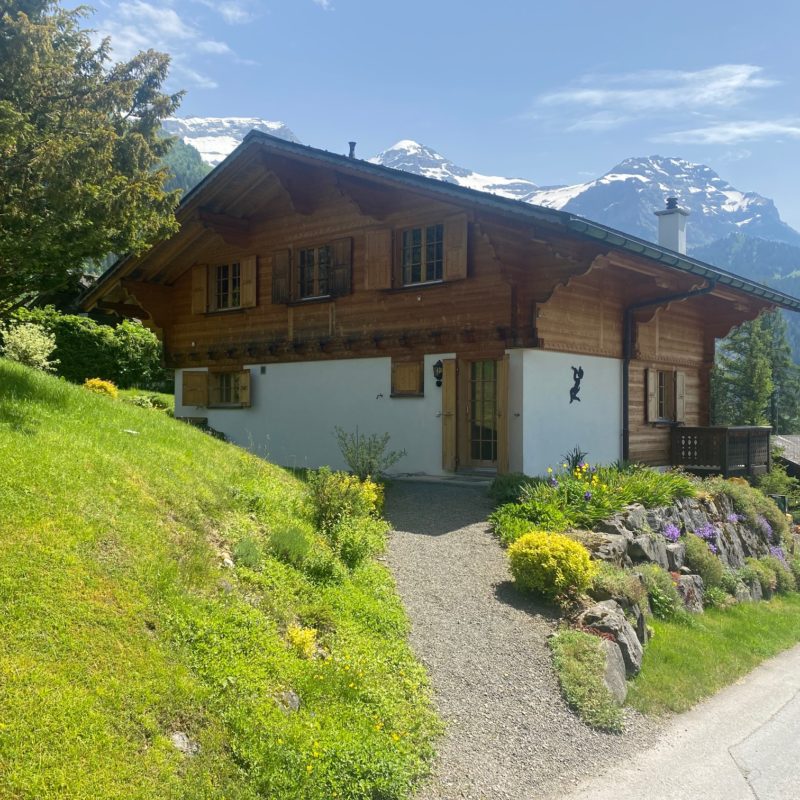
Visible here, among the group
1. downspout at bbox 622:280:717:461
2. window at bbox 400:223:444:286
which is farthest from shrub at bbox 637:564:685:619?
window at bbox 400:223:444:286

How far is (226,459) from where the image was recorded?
9812 mm

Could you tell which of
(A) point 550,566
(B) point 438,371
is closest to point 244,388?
(B) point 438,371

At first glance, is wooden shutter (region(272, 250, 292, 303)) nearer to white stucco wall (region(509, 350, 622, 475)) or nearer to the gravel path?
white stucco wall (region(509, 350, 622, 475))

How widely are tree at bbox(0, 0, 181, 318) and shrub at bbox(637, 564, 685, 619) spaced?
7.61m

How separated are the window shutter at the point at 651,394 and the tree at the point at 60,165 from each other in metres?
10.9

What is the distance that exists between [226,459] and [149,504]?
3.17 m

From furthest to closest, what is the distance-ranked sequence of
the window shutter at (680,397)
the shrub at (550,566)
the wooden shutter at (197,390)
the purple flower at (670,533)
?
1. the wooden shutter at (197,390)
2. the window shutter at (680,397)
3. the purple flower at (670,533)
4. the shrub at (550,566)

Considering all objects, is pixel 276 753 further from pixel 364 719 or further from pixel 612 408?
pixel 612 408

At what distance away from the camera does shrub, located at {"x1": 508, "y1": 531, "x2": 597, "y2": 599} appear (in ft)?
25.6

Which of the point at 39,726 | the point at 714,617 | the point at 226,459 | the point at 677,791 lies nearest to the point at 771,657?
the point at 714,617

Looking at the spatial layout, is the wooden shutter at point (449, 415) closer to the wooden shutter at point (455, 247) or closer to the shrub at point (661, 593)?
the wooden shutter at point (455, 247)

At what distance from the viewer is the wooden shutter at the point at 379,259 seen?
14828mm

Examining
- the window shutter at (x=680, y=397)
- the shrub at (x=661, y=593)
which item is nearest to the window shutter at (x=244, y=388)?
the window shutter at (x=680, y=397)

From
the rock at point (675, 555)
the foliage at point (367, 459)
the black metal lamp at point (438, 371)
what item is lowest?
the rock at point (675, 555)
